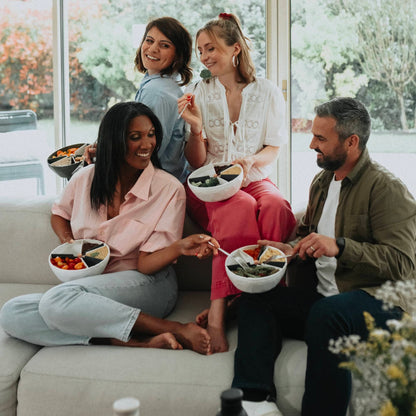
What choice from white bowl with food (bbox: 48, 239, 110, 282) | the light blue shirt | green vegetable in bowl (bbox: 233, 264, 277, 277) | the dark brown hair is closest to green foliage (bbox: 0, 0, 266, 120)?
the dark brown hair

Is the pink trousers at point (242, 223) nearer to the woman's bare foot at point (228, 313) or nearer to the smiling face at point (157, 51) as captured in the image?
the woman's bare foot at point (228, 313)

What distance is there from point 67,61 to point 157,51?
4.97ft

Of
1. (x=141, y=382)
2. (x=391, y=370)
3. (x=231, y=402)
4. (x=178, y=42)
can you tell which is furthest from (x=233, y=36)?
(x=391, y=370)

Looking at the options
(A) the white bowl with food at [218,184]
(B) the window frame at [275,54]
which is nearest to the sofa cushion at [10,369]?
(A) the white bowl with food at [218,184]

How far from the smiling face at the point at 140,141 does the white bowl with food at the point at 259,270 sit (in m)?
0.53

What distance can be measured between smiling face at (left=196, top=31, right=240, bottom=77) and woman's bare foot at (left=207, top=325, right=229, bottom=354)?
3.53 feet

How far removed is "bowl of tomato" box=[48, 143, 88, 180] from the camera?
2.56 meters

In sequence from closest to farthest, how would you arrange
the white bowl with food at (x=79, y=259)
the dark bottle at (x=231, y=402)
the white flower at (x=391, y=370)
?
the white flower at (x=391, y=370), the dark bottle at (x=231, y=402), the white bowl with food at (x=79, y=259)

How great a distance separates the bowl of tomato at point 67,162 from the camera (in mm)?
2562

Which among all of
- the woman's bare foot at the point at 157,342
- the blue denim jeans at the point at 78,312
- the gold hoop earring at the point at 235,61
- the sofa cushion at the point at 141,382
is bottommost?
the sofa cushion at the point at 141,382

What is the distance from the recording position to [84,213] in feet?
7.57

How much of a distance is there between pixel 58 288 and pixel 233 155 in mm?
899

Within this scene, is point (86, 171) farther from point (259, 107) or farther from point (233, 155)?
point (259, 107)

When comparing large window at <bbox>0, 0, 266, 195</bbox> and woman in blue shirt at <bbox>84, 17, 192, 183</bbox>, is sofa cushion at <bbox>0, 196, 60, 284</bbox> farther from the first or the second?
large window at <bbox>0, 0, 266, 195</bbox>
